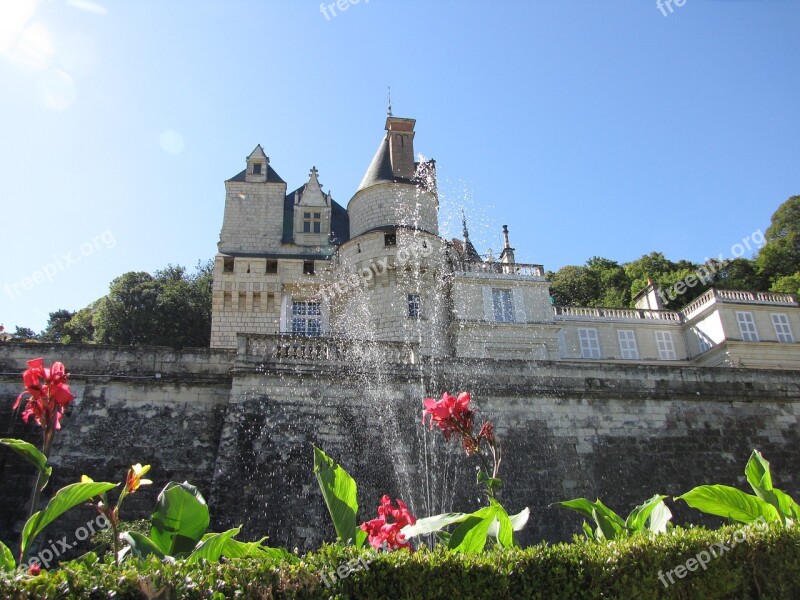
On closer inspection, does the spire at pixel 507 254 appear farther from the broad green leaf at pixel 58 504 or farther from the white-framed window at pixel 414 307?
the broad green leaf at pixel 58 504

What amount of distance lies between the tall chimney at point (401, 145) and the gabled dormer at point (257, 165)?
5.77 m

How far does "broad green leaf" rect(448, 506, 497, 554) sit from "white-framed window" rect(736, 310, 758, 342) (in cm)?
2564

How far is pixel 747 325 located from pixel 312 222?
63.0 feet

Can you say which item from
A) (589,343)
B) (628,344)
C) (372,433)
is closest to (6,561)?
(372,433)

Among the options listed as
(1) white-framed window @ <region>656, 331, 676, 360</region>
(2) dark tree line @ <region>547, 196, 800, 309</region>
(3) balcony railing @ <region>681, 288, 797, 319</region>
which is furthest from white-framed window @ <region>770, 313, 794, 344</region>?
(2) dark tree line @ <region>547, 196, 800, 309</region>

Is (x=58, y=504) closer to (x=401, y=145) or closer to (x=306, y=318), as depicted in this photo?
(x=306, y=318)

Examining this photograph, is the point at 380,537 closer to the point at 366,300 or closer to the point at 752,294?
the point at 366,300

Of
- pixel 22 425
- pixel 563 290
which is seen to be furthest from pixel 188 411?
pixel 563 290

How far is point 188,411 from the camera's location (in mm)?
13625

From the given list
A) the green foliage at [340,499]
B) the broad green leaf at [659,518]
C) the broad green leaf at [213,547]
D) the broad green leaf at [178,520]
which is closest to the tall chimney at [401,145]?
the broad green leaf at [659,518]

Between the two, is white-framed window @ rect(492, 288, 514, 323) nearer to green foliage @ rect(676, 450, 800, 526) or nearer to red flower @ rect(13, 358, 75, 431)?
green foliage @ rect(676, 450, 800, 526)

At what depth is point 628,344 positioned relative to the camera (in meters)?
29.0

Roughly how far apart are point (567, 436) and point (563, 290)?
3387 centimetres

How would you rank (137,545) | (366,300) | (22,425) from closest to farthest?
(137,545)
(22,425)
(366,300)
